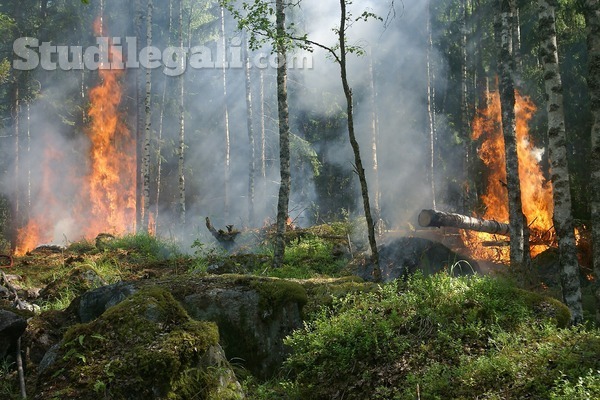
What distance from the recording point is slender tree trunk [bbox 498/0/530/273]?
11.7 meters

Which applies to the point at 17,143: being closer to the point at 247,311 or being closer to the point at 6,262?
the point at 6,262

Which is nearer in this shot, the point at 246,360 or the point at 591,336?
the point at 591,336

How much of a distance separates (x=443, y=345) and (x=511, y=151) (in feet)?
26.7

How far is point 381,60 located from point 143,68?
562 inches

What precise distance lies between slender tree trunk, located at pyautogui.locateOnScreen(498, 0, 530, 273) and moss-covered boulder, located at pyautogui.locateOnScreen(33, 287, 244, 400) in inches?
336

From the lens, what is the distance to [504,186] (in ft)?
51.0

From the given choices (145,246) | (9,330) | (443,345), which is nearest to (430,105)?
(145,246)

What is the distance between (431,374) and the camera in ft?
15.6

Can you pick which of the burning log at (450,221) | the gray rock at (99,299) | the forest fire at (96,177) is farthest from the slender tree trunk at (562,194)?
the forest fire at (96,177)

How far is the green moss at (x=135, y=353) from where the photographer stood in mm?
4117

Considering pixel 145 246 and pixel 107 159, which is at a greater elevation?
pixel 107 159

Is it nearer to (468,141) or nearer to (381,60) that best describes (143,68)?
(381,60)

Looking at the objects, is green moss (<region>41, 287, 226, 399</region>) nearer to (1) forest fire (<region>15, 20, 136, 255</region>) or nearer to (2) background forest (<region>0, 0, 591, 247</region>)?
(2) background forest (<region>0, 0, 591, 247</region>)

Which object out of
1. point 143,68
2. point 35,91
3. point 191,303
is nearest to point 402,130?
point 143,68
